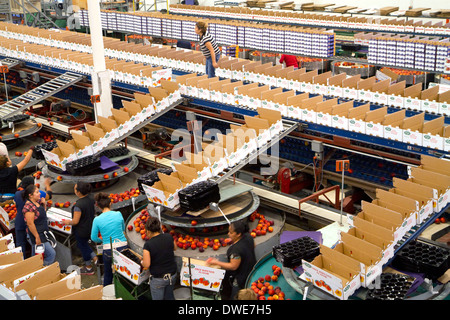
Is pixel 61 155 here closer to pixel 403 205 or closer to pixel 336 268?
pixel 336 268

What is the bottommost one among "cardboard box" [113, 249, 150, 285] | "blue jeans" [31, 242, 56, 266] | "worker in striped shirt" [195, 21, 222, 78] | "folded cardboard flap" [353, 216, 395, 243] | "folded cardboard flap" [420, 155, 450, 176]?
"blue jeans" [31, 242, 56, 266]

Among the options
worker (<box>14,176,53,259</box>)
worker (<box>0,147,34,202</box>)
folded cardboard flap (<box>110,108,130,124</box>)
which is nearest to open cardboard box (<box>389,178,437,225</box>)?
worker (<box>14,176,53,259</box>)

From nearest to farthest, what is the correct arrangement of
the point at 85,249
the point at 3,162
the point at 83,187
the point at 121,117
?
the point at 83,187 < the point at 85,249 < the point at 3,162 < the point at 121,117

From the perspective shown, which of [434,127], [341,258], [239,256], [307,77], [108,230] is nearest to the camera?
[341,258]

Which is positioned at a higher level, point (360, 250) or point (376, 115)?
point (376, 115)

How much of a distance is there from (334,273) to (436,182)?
83.6 inches

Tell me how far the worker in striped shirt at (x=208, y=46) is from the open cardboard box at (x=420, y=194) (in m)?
5.34

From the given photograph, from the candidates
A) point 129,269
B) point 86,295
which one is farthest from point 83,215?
point 86,295

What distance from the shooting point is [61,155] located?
9.80m

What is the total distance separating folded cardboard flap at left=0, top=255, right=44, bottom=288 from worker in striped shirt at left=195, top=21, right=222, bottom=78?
247 inches

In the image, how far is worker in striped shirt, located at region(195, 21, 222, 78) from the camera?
11.2m

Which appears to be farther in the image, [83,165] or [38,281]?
[83,165]

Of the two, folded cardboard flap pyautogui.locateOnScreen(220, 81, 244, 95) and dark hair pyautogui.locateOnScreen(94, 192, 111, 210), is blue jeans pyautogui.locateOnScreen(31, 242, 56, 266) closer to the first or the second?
dark hair pyautogui.locateOnScreen(94, 192, 111, 210)

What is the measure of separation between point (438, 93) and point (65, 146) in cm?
638
